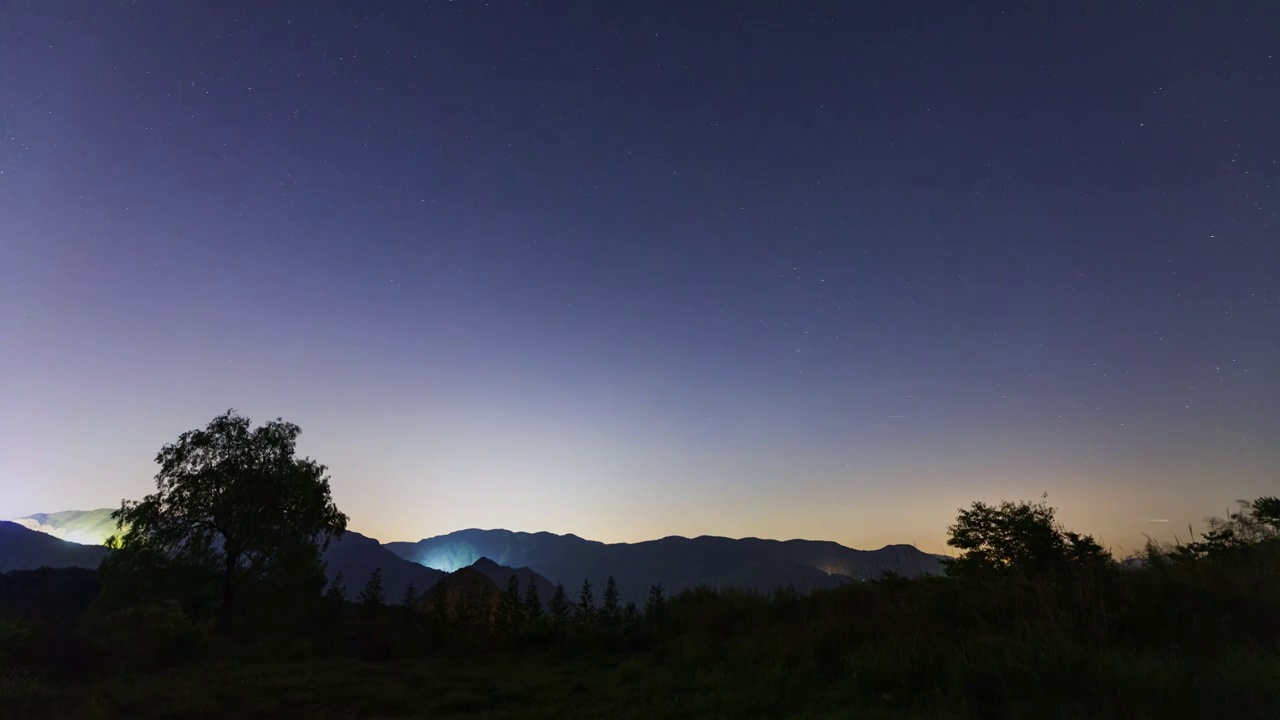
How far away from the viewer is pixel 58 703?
10.7 meters

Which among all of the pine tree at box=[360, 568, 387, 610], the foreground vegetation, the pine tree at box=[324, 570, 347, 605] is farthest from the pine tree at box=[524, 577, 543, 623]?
the pine tree at box=[324, 570, 347, 605]

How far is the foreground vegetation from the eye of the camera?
24.5 feet

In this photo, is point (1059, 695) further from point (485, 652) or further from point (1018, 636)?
point (485, 652)

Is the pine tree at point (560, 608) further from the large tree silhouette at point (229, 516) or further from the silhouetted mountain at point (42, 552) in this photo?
the silhouetted mountain at point (42, 552)

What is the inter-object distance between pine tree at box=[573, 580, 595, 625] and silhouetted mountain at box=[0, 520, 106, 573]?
211 m

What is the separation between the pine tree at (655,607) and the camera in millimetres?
19922

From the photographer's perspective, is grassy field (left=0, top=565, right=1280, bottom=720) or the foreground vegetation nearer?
grassy field (left=0, top=565, right=1280, bottom=720)

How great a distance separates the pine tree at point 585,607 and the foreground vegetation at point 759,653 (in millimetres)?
87

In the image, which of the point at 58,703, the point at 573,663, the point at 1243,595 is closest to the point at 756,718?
the point at 1243,595

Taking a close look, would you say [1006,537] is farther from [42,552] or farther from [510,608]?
[42,552]

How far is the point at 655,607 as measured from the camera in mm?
20406

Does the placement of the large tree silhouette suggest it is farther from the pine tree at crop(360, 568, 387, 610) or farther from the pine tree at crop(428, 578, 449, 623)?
the pine tree at crop(428, 578, 449, 623)

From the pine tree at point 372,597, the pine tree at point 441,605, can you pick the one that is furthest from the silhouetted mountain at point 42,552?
the pine tree at point 441,605

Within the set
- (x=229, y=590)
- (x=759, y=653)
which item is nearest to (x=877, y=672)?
(x=759, y=653)
